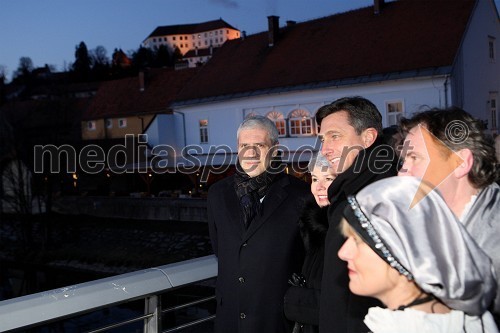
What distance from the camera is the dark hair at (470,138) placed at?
213 cm

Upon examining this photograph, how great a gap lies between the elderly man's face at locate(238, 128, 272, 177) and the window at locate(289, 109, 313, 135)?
781 inches

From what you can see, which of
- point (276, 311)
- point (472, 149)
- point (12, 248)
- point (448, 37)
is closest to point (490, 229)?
point (472, 149)

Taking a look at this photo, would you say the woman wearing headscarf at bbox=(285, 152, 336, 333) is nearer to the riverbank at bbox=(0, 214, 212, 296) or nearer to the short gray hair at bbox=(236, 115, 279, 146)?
the short gray hair at bbox=(236, 115, 279, 146)

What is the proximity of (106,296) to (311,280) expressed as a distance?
102 centimetres

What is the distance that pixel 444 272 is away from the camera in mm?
1567

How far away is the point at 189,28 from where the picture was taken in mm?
140000

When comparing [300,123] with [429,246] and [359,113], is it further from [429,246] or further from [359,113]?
[429,246]

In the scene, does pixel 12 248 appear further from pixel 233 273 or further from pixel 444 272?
pixel 444 272

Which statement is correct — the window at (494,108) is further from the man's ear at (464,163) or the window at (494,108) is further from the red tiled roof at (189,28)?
the red tiled roof at (189,28)

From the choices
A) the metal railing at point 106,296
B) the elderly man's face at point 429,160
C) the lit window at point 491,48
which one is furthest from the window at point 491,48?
the elderly man's face at point 429,160

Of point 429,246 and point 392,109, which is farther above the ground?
point 392,109

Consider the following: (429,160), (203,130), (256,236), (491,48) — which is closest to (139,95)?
(203,130)

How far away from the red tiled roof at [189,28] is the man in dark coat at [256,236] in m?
137

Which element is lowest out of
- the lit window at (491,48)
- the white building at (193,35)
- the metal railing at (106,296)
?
the metal railing at (106,296)
